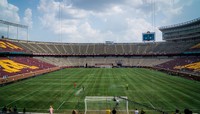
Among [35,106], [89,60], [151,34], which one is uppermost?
[151,34]

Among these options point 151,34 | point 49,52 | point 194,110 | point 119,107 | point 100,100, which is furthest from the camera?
point 49,52

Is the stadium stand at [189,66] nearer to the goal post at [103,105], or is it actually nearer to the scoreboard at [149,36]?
the scoreboard at [149,36]

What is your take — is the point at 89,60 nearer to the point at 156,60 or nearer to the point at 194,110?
the point at 156,60

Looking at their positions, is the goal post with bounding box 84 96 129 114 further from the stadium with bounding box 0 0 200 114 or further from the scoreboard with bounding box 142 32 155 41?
the scoreboard with bounding box 142 32 155 41

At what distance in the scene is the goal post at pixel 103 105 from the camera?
22666 mm

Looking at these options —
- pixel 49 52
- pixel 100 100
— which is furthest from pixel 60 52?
pixel 100 100

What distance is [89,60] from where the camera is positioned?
4065 inches

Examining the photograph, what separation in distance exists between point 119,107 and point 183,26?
289 feet

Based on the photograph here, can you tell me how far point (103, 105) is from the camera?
25078 mm

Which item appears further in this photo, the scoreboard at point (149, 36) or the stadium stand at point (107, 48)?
the stadium stand at point (107, 48)

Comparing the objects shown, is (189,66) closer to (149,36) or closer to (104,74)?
(104,74)

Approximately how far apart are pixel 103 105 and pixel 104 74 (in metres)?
35.6

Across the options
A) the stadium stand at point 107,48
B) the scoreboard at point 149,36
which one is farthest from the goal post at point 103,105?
the scoreboard at point 149,36

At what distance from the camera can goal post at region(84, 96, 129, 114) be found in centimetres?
2267
